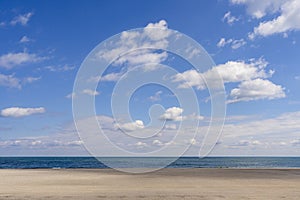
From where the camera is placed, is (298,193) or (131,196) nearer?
(131,196)

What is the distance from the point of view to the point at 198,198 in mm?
24938

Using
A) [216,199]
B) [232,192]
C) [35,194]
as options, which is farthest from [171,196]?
[35,194]

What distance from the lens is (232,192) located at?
92.7 feet

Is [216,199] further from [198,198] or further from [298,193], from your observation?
[298,193]

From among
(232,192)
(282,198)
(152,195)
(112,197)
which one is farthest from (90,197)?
(282,198)

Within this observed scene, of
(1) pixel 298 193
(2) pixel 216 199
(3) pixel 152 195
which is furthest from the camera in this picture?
(1) pixel 298 193

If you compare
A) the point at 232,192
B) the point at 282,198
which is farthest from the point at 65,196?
the point at 282,198

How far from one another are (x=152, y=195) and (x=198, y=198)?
3.48 metres

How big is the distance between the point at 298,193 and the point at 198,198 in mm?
8858

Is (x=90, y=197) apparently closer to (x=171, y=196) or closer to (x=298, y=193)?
(x=171, y=196)

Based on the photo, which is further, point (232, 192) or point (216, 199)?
point (232, 192)

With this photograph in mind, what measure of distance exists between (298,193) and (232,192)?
16.8 feet

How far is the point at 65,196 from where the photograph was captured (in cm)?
2597

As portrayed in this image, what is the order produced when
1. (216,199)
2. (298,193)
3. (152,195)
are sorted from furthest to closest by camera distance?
(298,193), (152,195), (216,199)
